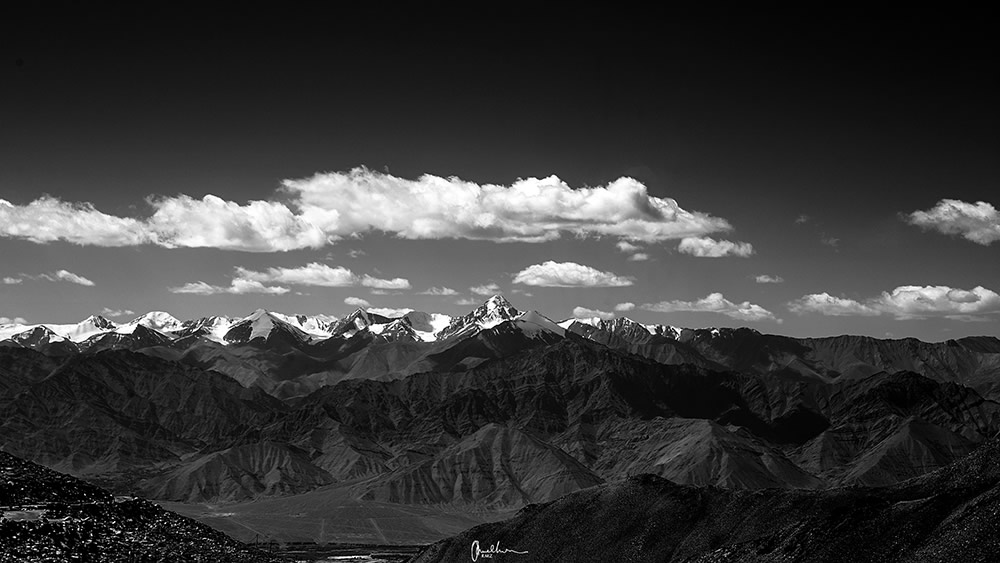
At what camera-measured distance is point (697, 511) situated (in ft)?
552

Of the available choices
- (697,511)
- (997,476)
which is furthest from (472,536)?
(997,476)

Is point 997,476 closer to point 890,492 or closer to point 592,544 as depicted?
point 890,492

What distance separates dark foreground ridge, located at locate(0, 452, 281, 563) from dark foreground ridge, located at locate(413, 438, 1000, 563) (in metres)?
63.1

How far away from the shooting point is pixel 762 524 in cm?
15750

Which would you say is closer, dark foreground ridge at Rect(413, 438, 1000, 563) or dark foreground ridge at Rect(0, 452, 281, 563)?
dark foreground ridge at Rect(0, 452, 281, 563)

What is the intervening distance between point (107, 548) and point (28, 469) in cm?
1912

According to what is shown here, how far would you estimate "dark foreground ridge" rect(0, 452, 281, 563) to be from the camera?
72688 millimetres

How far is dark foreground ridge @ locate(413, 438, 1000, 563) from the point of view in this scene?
346 ft
